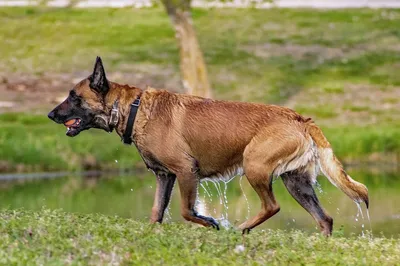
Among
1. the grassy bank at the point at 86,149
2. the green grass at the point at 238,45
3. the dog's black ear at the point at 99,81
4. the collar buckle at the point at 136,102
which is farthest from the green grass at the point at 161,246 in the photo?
the green grass at the point at 238,45

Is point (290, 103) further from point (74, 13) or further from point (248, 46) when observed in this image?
point (74, 13)

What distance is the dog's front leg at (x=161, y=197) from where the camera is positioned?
11.6 meters

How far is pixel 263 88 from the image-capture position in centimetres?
2862

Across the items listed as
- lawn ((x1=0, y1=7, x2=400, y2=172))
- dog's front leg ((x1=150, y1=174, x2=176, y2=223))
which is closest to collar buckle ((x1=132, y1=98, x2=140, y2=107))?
dog's front leg ((x1=150, y1=174, x2=176, y2=223))

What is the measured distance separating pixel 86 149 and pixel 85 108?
10365mm

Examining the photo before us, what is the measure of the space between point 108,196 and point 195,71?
6152mm

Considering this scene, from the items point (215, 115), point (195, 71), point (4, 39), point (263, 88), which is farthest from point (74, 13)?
point (215, 115)

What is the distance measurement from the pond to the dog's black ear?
2953mm

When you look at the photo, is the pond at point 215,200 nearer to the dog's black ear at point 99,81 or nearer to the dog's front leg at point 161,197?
the dog's front leg at point 161,197

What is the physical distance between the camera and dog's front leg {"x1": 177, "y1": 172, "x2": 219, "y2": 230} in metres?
11.2

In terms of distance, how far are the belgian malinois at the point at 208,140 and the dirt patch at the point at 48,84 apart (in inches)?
566

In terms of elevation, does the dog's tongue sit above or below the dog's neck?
below

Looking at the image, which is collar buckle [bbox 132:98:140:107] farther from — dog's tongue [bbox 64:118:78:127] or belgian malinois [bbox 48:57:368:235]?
dog's tongue [bbox 64:118:78:127]

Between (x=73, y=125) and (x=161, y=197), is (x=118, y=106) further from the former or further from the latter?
(x=161, y=197)
